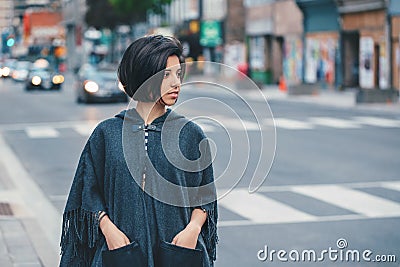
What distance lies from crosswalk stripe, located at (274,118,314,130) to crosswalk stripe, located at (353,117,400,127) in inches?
61.3

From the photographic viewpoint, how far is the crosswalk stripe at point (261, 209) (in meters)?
A: 11.3

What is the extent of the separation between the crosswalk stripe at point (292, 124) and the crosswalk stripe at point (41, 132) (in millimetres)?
5396

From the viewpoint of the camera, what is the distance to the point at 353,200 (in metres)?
12.6

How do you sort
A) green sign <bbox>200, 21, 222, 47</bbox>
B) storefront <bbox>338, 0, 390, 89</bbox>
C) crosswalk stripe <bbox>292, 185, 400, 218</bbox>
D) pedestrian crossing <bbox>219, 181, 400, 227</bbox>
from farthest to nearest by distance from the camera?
green sign <bbox>200, 21, 222, 47</bbox> < storefront <bbox>338, 0, 390, 89</bbox> < crosswalk stripe <bbox>292, 185, 400, 218</bbox> < pedestrian crossing <bbox>219, 181, 400, 227</bbox>

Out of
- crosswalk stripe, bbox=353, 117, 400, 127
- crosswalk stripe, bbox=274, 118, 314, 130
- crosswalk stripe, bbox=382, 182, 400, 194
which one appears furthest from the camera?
crosswalk stripe, bbox=353, 117, 400, 127

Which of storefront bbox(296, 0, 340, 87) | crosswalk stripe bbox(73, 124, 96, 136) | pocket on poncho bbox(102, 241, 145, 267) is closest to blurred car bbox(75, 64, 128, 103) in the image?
crosswalk stripe bbox(73, 124, 96, 136)

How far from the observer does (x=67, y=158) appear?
18641 millimetres

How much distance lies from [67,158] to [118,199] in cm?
1434

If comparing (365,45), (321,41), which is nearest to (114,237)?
(365,45)

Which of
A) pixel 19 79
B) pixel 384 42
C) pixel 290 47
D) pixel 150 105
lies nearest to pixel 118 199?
pixel 150 105

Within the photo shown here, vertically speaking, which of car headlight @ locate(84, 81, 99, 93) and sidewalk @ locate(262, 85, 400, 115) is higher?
car headlight @ locate(84, 81, 99, 93)

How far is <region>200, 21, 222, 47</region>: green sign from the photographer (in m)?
71.2

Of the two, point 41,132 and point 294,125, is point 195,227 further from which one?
point 294,125

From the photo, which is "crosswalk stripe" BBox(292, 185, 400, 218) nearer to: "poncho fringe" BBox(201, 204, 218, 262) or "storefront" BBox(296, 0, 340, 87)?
"poncho fringe" BBox(201, 204, 218, 262)
